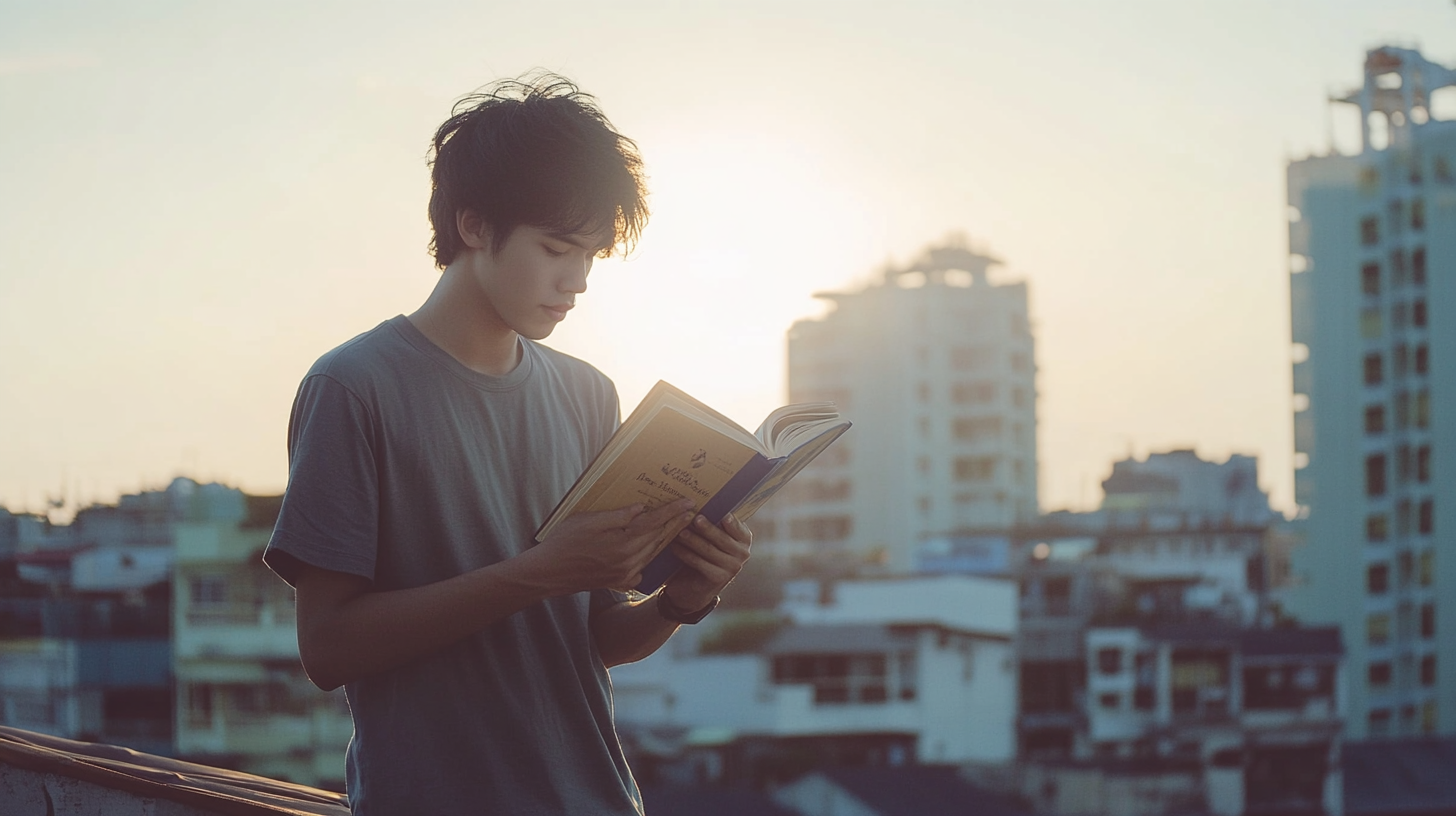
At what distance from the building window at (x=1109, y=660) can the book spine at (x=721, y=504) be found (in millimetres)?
24424

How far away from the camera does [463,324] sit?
4.35 feet

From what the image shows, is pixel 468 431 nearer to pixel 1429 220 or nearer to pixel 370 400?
pixel 370 400

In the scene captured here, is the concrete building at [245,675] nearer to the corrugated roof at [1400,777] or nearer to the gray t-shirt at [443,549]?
the corrugated roof at [1400,777]

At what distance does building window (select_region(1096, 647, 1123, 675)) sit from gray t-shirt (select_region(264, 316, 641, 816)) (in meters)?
24.5

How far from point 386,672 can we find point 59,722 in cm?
2141

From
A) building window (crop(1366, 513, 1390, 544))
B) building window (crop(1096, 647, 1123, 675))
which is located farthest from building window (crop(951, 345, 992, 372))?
building window (crop(1096, 647, 1123, 675))

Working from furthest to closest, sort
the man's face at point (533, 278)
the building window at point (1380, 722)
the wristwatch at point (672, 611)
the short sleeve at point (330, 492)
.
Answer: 1. the building window at point (1380, 722)
2. the wristwatch at point (672, 611)
3. the man's face at point (533, 278)
4. the short sleeve at point (330, 492)

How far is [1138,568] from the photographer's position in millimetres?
26750

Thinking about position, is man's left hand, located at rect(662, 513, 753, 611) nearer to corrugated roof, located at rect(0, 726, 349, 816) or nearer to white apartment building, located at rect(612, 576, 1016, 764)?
corrugated roof, located at rect(0, 726, 349, 816)

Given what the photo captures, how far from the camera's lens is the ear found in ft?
4.32

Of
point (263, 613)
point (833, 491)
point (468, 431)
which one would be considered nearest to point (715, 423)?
point (468, 431)

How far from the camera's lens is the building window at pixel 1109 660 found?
2436 centimetres

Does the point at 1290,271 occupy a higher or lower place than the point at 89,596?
higher

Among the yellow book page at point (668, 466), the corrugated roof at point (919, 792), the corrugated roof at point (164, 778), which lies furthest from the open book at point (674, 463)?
the corrugated roof at point (919, 792)
